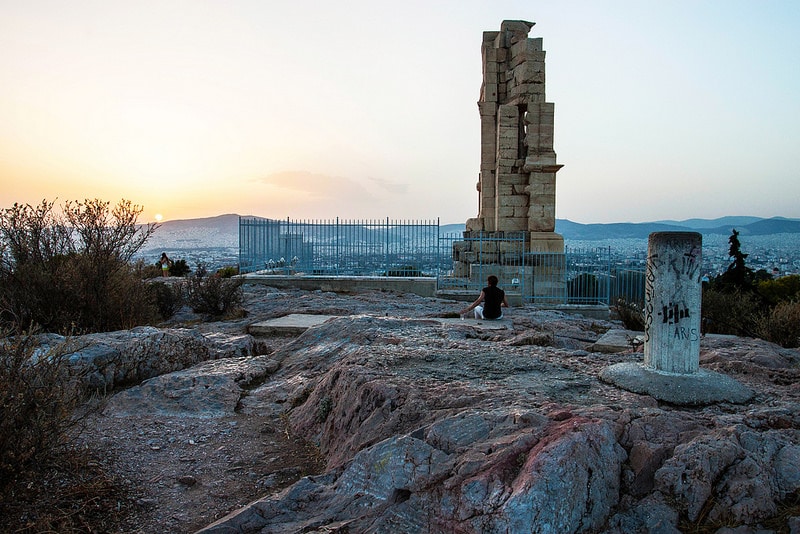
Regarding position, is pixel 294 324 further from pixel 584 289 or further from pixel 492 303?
pixel 584 289

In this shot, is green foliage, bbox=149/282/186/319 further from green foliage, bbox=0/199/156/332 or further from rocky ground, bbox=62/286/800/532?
rocky ground, bbox=62/286/800/532

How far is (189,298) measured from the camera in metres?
12.3

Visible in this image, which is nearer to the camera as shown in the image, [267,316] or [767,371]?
[767,371]

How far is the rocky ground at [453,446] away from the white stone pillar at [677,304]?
1.63ft

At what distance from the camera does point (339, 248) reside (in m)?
16.6

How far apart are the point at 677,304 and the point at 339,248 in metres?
13.0

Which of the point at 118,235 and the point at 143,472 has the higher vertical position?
the point at 118,235

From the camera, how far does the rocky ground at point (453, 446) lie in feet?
8.99

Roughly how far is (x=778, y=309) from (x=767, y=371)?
19.6 ft

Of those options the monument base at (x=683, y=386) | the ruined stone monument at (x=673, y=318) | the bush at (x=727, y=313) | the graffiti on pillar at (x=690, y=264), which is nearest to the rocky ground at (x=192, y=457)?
the monument base at (x=683, y=386)

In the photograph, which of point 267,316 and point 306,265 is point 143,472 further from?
point 306,265

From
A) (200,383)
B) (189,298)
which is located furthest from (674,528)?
(189,298)

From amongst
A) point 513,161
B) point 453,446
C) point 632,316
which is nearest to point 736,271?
point 513,161

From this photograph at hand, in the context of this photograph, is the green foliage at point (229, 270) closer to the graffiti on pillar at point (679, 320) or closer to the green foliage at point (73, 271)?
the green foliage at point (73, 271)
